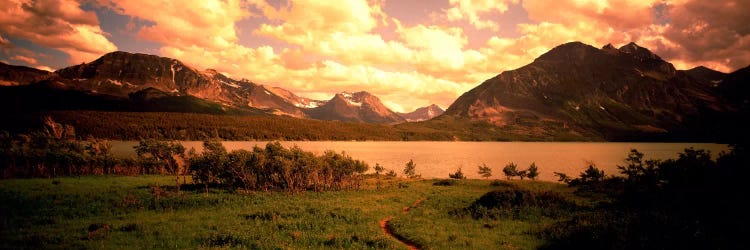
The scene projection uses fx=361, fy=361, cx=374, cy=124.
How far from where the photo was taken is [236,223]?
31688 millimetres

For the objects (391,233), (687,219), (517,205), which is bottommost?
(391,233)

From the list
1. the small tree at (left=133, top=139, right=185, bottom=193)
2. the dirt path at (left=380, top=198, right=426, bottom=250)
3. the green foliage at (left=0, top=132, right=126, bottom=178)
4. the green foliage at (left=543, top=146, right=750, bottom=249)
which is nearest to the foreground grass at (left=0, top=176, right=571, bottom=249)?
the dirt path at (left=380, top=198, right=426, bottom=250)

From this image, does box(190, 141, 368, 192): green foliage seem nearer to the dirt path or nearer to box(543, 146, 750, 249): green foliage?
the dirt path

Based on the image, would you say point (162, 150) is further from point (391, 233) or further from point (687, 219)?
point (687, 219)

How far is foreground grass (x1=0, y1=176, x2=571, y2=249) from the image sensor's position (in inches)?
986

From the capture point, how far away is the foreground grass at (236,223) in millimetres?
25047

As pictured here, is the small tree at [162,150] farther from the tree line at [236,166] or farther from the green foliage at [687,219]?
the green foliage at [687,219]

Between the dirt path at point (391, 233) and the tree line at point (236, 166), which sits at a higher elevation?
the tree line at point (236, 166)

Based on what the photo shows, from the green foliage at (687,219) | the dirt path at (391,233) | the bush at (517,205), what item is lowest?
the dirt path at (391,233)

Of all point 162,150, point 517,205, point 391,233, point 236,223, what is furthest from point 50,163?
point 517,205

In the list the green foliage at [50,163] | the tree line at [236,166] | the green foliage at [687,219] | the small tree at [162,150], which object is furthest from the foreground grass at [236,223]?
the small tree at [162,150]

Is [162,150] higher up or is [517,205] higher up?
[162,150]

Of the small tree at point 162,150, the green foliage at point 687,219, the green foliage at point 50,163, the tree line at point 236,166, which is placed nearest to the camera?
the green foliage at point 687,219

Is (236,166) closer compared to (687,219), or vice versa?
(687,219)
